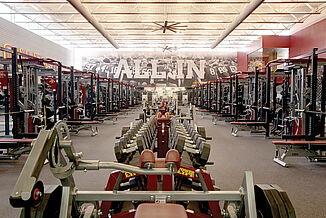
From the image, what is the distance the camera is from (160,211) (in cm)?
149

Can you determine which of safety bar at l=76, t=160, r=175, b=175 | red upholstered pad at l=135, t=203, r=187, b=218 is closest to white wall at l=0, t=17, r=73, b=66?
safety bar at l=76, t=160, r=175, b=175

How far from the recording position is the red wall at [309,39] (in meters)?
13.5

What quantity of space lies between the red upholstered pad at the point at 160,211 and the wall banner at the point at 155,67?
24849 mm

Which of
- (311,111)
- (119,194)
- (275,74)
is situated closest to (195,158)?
(119,194)

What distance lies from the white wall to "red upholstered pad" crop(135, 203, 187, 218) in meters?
15.1

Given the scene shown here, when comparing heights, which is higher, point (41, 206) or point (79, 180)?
point (41, 206)

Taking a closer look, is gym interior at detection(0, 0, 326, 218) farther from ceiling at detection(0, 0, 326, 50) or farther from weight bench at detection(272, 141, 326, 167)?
ceiling at detection(0, 0, 326, 50)

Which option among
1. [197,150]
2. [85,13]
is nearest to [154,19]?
[85,13]

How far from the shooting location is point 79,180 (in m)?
3.73

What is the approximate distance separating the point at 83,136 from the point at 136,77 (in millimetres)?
18867

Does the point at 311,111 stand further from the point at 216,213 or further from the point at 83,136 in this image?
the point at 83,136

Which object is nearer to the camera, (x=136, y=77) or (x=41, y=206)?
(x=41, y=206)

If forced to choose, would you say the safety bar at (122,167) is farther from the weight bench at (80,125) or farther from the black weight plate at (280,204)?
the weight bench at (80,125)

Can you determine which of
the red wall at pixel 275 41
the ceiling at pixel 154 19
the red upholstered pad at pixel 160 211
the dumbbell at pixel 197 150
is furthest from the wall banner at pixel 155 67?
the red upholstered pad at pixel 160 211
